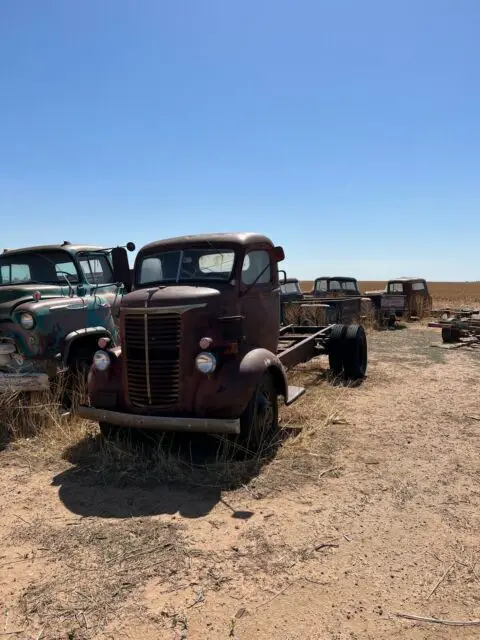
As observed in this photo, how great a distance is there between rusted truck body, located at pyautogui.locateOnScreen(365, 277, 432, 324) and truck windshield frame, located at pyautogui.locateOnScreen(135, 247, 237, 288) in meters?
11.7

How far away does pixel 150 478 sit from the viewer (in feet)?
15.1

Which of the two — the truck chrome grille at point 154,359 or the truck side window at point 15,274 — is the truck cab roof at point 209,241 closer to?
the truck chrome grille at point 154,359

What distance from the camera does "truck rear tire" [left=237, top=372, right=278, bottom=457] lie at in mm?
4883

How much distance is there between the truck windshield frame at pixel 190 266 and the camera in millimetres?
5578

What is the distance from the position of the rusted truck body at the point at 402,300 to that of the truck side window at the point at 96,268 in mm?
10720

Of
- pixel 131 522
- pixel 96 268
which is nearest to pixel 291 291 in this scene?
pixel 96 268

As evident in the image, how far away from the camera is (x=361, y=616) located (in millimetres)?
2693

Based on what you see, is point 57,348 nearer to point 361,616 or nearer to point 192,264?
point 192,264

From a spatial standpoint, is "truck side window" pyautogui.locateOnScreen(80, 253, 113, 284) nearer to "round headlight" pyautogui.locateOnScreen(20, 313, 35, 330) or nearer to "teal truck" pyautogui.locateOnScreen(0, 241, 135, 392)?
"teal truck" pyautogui.locateOnScreen(0, 241, 135, 392)

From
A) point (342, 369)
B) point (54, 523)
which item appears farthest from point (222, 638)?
point (342, 369)

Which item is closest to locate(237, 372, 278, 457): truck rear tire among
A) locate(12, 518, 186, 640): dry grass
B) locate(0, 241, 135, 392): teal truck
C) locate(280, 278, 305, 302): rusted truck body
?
locate(12, 518, 186, 640): dry grass

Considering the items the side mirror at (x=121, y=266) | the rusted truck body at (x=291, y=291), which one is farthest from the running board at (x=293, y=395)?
the rusted truck body at (x=291, y=291)

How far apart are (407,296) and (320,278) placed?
3.52 m

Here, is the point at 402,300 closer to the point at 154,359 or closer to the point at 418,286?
the point at 418,286
